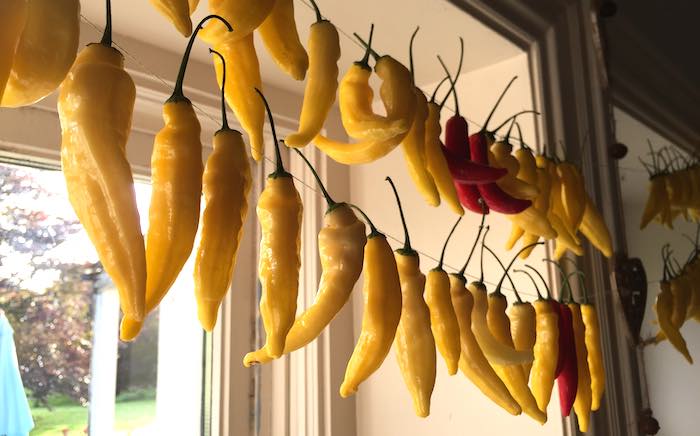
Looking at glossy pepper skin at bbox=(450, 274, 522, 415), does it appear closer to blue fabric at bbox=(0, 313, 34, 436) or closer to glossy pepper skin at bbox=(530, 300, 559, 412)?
glossy pepper skin at bbox=(530, 300, 559, 412)

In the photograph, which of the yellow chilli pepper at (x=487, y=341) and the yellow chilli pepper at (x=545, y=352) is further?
the yellow chilli pepper at (x=545, y=352)

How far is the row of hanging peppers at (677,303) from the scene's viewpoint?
1305 millimetres

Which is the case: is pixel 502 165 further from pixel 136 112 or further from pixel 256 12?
pixel 136 112

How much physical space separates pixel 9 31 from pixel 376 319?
383 mm

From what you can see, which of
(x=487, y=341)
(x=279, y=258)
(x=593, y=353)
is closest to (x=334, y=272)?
(x=279, y=258)

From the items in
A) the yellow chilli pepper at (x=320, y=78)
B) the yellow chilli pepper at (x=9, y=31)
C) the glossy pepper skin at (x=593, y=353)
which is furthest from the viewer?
the glossy pepper skin at (x=593, y=353)

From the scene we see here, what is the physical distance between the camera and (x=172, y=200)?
463 mm

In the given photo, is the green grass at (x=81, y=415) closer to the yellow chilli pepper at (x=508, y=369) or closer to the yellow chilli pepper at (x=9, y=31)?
the yellow chilli pepper at (x=508, y=369)

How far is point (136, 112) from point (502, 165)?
702mm

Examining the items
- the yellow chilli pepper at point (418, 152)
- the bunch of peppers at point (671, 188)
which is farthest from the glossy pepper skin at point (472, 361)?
the bunch of peppers at point (671, 188)

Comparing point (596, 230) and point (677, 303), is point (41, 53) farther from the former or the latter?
point (677, 303)

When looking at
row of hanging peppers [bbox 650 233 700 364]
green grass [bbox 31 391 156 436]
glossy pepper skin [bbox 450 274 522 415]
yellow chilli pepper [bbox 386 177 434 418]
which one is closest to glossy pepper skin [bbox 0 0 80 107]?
yellow chilli pepper [bbox 386 177 434 418]

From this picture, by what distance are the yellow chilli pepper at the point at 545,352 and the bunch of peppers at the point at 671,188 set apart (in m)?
0.65

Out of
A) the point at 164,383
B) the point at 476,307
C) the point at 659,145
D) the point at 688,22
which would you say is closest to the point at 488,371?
the point at 476,307
